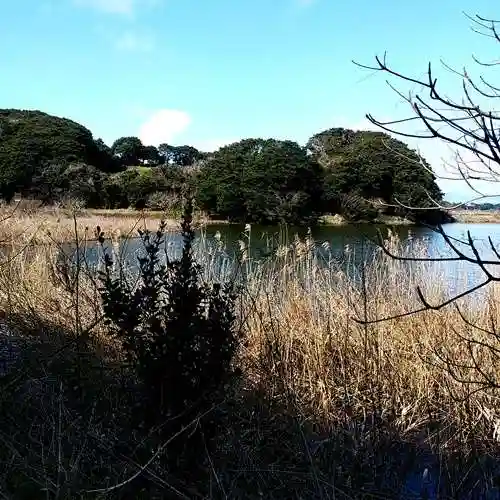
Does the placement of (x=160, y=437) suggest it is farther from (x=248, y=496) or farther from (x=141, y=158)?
(x=141, y=158)

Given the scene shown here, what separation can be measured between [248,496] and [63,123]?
40.5 meters

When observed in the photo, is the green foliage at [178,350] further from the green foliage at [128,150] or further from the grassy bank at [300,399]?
the green foliage at [128,150]

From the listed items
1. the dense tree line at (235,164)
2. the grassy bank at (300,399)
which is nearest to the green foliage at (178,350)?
the grassy bank at (300,399)

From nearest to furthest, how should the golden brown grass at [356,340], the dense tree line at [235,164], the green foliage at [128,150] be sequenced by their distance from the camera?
the golden brown grass at [356,340] < the dense tree line at [235,164] < the green foliage at [128,150]

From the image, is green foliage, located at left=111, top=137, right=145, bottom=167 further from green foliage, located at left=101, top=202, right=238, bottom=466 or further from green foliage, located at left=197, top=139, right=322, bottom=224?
green foliage, located at left=101, top=202, right=238, bottom=466

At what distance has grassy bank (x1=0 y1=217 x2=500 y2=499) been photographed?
2322 millimetres

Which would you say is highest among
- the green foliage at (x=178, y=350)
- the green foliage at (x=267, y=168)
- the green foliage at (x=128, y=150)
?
the green foliage at (x=128, y=150)

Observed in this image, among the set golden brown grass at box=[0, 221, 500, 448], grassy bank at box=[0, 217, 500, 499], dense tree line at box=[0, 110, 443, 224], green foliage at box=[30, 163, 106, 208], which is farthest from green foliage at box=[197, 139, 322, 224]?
grassy bank at box=[0, 217, 500, 499]

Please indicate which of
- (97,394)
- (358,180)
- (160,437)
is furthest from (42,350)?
(358,180)

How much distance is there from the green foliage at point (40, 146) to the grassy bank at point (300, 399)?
24.2 m

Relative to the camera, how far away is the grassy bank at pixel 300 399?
232 centimetres

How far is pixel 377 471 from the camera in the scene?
2.79 metres

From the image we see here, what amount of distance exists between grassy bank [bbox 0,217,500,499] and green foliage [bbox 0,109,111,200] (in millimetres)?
24236

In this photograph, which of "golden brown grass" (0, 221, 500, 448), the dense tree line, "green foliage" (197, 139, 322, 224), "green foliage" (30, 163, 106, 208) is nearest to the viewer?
"golden brown grass" (0, 221, 500, 448)
